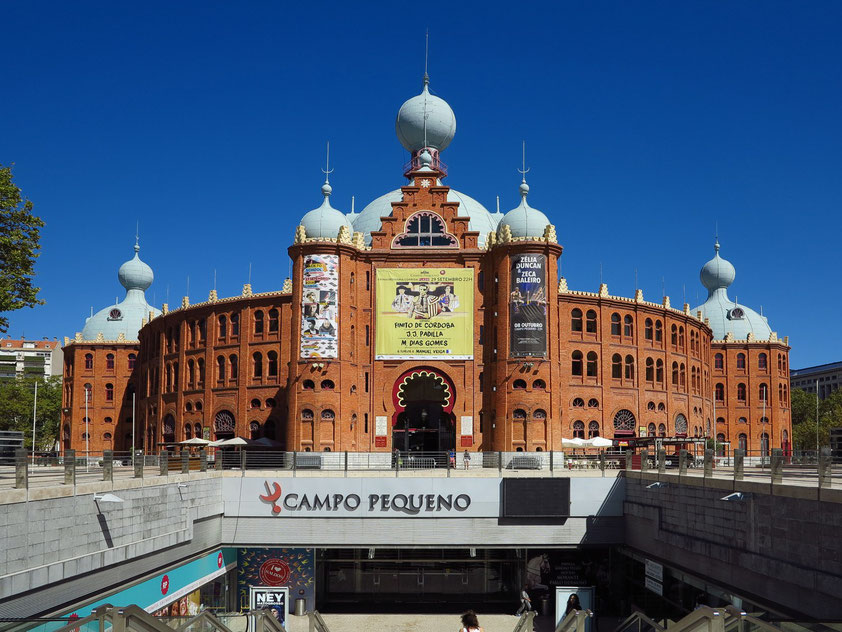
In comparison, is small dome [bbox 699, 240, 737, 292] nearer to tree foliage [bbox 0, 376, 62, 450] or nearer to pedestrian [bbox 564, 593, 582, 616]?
pedestrian [bbox 564, 593, 582, 616]

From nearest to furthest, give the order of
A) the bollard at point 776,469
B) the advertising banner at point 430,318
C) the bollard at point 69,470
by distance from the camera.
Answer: the bollard at point 776,469, the bollard at point 69,470, the advertising banner at point 430,318

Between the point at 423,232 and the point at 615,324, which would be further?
the point at 615,324

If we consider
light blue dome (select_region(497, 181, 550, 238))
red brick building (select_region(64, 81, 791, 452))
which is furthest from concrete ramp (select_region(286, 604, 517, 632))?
light blue dome (select_region(497, 181, 550, 238))

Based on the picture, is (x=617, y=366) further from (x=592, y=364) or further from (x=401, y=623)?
(x=401, y=623)

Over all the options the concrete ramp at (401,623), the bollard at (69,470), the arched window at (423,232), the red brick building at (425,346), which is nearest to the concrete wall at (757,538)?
the concrete ramp at (401,623)

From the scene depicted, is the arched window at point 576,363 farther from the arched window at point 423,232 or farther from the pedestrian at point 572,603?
the pedestrian at point 572,603

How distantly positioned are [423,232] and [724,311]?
139 feet

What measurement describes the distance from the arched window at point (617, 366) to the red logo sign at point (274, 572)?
3420 centimetres

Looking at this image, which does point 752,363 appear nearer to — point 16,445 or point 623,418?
point 623,418

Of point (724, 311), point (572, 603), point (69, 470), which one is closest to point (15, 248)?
point (69, 470)

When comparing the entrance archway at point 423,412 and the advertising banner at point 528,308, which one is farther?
the entrance archway at point 423,412

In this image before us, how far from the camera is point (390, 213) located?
74.7 metres

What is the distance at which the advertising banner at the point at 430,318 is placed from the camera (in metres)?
59.2

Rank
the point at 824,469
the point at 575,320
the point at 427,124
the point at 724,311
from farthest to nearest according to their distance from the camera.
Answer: the point at 724,311 < the point at 427,124 < the point at 575,320 < the point at 824,469
